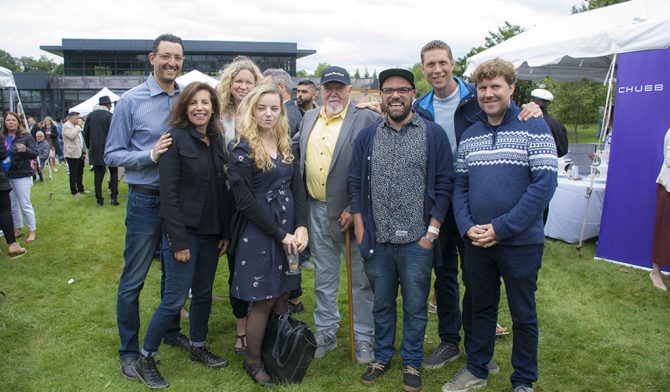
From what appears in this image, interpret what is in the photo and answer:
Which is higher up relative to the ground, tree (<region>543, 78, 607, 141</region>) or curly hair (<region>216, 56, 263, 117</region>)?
tree (<region>543, 78, 607, 141</region>)

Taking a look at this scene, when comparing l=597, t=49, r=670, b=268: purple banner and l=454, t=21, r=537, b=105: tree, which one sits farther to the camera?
l=454, t=21, r=537, b=105: tree

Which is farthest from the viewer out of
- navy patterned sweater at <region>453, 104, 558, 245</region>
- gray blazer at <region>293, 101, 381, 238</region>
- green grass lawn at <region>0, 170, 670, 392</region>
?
gray blazer at <region>293, 101, 381, 238</region>

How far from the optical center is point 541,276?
584cm

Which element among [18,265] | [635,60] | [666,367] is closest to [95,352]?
[18,265]

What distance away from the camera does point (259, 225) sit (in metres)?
3.30

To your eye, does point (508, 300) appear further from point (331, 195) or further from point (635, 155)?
point (635, 155)

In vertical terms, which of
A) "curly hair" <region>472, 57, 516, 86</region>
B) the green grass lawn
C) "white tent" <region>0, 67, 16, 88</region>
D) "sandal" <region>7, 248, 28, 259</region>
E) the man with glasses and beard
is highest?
"white tent" <region>0, 67, 16, 88</region>

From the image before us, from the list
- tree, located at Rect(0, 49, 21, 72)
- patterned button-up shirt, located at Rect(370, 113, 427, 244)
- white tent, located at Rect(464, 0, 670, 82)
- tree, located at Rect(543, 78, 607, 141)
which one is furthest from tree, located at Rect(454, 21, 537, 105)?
tree, located at Rect(0, 49, 21, 72)

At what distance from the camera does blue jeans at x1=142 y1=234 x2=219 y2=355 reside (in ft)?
11.0

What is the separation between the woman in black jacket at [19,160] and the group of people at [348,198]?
15.0 ft

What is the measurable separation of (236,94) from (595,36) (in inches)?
196

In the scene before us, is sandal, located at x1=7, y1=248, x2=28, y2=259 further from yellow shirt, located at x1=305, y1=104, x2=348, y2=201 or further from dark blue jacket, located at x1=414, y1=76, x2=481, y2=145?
dark blue jacket, located at x1=414, y1=76, x2=481, y2=145

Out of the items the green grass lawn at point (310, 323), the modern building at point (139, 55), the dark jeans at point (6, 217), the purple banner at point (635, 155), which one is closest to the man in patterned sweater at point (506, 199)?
the green grass lawn at point (310, 323)

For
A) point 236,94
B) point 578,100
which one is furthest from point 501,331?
point 578,100
